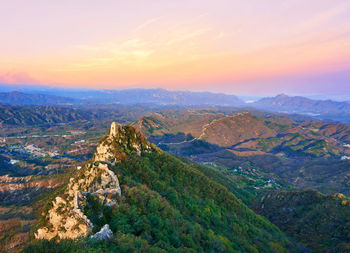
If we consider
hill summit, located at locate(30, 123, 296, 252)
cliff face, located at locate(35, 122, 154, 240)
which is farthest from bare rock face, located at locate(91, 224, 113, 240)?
cliff face, located at locate(35, 122, 154, 240)

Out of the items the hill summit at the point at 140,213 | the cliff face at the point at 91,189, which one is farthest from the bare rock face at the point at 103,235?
the cliff face at the point at 91,189

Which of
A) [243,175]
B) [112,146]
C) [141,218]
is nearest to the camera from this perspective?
[141,218]

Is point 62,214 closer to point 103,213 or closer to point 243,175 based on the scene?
point 103,213

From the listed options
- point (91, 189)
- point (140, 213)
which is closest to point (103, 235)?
point (140, 213)

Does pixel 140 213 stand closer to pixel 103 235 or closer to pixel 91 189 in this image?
pixel 103 235

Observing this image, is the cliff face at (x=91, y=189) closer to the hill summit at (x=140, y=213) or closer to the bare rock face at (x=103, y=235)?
the hill summit at (x=140, y=213)

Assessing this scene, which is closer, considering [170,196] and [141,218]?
[141,218]

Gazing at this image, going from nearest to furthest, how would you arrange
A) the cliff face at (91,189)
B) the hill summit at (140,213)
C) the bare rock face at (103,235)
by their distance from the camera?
the bare rock face at (103,235)
the hill summit at (140,213)
the cliff face at (91,189)

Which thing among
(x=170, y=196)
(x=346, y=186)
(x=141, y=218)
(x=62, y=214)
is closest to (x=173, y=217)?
(x=141, y=218)
